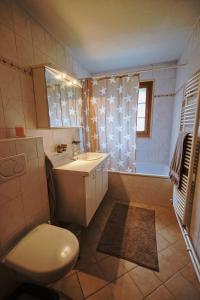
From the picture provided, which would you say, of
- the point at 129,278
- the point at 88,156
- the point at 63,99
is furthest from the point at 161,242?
the point at 63,99

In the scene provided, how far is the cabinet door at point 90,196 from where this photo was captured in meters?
1.49

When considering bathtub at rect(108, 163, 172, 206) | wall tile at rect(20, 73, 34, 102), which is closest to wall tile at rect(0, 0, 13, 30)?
wall tile at rect(20, 73, 34, 102)

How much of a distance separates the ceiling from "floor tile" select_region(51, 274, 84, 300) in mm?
2474

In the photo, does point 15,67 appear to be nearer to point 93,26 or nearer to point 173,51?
point 93,26

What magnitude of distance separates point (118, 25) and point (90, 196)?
198 cm

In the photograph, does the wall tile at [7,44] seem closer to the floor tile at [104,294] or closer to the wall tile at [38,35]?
the wall tile at [38,35]

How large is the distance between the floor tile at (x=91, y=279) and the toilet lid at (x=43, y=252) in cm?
43

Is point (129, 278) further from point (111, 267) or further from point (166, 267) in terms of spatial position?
point (166, 267)

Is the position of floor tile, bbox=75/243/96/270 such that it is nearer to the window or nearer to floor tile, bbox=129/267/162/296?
floor tile, bbox=129/267/162/296

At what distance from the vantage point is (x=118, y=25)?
1.59 metres

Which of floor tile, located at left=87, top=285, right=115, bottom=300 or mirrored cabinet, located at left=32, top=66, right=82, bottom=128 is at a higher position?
mirrored cabinet, located at left=32, top=66, right=82, bottom=128

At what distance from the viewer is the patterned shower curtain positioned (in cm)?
222

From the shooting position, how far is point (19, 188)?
3.55 feet

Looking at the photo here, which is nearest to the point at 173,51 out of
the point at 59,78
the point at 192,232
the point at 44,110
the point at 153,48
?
the point at 153,48
